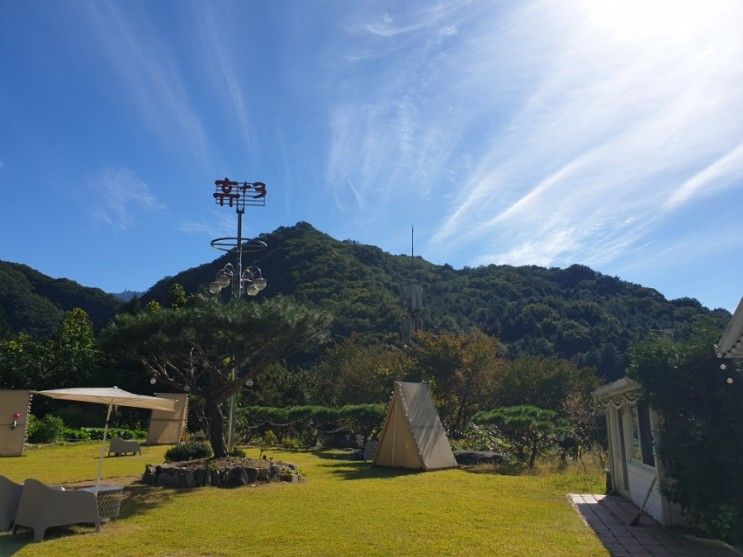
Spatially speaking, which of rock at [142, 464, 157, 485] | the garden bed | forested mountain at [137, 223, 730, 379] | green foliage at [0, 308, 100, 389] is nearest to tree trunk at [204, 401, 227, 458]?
the garden bed

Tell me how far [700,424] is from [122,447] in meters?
16.3

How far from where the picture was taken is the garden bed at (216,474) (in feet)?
35.8

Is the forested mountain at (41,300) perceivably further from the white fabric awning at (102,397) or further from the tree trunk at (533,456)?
the white fabric awning at (102,397)

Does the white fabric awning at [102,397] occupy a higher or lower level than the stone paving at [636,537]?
higher

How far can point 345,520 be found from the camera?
7.84m

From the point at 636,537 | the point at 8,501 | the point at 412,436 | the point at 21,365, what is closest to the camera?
the point at 8,501

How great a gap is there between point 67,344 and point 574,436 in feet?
82.5

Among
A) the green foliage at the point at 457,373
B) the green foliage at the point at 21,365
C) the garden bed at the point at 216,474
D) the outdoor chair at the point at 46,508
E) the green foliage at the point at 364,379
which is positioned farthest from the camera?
the green foliage at the point at 21,365

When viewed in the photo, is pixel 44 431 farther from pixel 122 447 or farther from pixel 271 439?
pixel 271 439

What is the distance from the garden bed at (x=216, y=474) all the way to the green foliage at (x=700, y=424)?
723 centimetres

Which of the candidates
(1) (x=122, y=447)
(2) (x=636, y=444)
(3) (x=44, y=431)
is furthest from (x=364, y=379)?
(2) (x=636, y=444)

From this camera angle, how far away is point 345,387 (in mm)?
28000

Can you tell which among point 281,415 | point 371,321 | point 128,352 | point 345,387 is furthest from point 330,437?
point 371,321

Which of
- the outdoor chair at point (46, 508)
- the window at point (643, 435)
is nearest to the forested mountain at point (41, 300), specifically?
the outdoor chair at point (46, 508)
